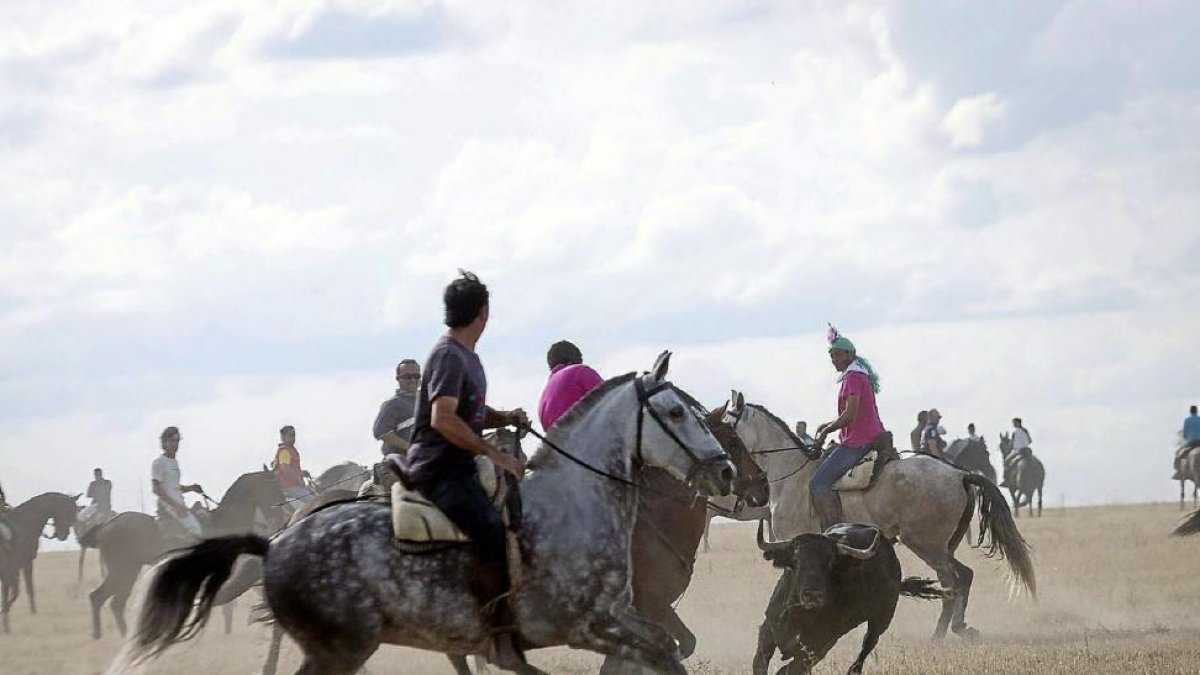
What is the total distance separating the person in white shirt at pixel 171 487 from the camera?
66.7ft

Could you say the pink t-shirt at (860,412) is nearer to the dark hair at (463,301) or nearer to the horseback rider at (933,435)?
the dark hair at (463,301)

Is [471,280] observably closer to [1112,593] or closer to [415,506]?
[415,506]

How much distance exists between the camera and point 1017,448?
46.2 m

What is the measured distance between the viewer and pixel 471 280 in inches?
354

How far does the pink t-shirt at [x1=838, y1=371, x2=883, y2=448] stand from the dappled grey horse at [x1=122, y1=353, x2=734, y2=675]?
6.49m

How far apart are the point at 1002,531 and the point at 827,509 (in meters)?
1.58

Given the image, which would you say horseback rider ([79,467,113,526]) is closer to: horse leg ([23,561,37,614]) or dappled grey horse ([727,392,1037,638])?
horse leg ([23,561,37,614])

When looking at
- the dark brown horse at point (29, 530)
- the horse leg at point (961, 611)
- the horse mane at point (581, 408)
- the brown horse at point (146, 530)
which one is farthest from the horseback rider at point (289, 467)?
the horse mane at point (581, 408)

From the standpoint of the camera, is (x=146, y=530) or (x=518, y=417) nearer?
(x=518, y=417)

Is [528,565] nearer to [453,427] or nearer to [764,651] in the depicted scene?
[453,427]

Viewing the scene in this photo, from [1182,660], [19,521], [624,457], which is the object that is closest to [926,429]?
[19,521]

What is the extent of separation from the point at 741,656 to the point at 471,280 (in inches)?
344

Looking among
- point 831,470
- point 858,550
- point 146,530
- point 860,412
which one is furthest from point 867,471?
point 146,530

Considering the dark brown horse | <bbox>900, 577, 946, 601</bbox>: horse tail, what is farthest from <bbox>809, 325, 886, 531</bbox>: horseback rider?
the dark brown horse
